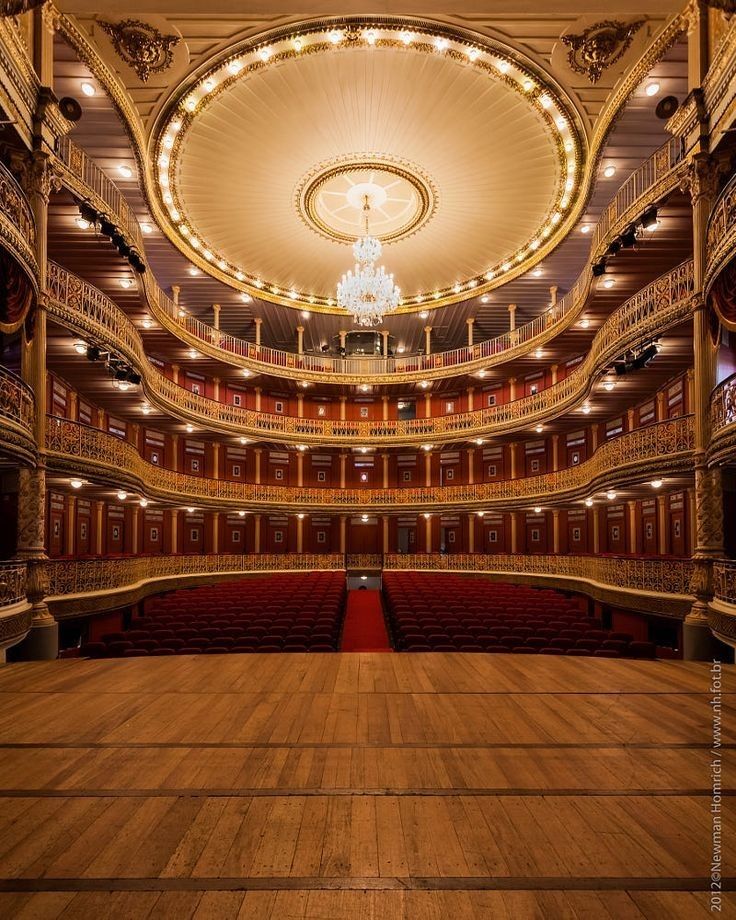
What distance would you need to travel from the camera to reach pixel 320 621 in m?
10.2

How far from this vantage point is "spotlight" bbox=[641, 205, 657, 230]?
36.5ft

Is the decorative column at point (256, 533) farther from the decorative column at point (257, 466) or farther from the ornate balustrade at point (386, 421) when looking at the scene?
the ornate balustrade at point (386, 421)

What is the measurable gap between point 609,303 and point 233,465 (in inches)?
659

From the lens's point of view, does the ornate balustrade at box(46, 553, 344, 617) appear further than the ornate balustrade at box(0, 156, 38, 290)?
Yes

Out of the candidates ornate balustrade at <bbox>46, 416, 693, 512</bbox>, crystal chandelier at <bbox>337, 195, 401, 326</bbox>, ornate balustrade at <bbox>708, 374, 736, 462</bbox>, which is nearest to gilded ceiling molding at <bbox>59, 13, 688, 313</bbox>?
crystal chandelier at <bbox>337, 195, 401, 326</bbox>

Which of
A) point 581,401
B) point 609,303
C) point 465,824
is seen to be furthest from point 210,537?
point 465,824

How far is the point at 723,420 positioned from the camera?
8.78 metres

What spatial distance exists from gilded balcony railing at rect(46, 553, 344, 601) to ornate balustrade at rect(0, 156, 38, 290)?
→ 17.7 feet

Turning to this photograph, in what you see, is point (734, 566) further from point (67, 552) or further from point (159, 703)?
A: point (67, 552)

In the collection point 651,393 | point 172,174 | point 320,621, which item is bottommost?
point 320,621

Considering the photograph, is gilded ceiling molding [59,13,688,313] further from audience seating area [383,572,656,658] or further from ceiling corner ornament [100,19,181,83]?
audience seating area [383,572,656,658]

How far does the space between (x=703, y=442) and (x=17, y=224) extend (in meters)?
12.0

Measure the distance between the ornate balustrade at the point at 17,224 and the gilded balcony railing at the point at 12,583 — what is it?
4.68 meters

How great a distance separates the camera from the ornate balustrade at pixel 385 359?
11812 mm
